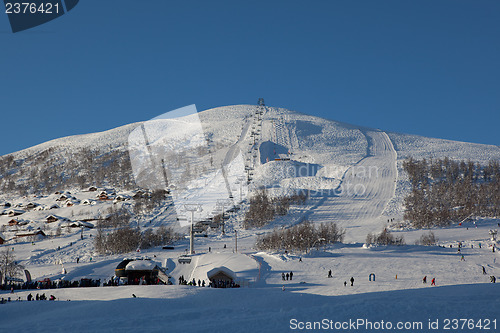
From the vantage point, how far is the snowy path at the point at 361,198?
6012cm

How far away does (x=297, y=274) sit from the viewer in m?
31.4

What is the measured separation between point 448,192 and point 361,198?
13273 mm

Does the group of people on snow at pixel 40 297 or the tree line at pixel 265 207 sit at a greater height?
the tree line at pixel 265 207

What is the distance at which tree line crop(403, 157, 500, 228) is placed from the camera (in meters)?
59.4

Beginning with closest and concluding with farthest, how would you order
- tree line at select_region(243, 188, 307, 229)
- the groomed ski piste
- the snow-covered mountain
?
1. the groomed ski piste
2. tree line at select_region(243, 188, 307, 229)
3. the snow-covered mountain

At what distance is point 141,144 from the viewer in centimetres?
14350

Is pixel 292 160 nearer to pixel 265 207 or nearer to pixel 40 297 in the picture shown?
pixel 265 207

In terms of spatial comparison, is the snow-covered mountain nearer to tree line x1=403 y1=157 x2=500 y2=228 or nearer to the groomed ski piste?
the groomed ski piste

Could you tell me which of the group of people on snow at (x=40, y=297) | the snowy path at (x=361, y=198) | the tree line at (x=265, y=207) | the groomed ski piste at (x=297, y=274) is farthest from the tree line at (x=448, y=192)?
the group of people on snow at (x=40, y=297)

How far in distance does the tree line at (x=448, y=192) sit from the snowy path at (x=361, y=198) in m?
4.02

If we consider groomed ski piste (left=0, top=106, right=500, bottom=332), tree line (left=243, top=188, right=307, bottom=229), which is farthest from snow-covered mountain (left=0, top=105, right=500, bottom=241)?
tree line (left=243, top=188, right=307, bottom=229)

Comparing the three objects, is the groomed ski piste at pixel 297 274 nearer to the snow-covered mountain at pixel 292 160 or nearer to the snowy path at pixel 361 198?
the snowy path at pixel 361 198

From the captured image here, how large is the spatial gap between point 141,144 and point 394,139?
7639 cm

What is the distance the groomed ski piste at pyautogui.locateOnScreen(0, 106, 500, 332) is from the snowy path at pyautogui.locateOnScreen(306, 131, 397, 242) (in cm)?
20
